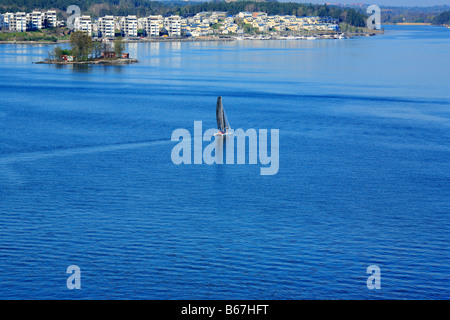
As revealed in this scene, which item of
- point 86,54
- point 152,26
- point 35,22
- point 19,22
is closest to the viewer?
point 86,54

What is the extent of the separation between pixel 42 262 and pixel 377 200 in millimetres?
4966

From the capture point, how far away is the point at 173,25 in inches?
3012

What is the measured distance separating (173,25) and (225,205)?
6874 cm

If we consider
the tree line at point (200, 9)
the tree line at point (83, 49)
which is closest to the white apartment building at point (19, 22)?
the tree line at point (200, 9)

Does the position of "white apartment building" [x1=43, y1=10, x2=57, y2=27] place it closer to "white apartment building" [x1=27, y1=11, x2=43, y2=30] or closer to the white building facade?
the white building facade

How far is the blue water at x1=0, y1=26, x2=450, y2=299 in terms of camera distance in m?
7.21

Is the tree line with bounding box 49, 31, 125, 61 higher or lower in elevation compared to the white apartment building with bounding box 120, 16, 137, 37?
lower

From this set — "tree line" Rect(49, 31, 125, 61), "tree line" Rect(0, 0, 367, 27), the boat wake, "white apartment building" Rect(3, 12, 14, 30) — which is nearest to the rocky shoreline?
"tree line" Rect(49, 31, 125, 61)

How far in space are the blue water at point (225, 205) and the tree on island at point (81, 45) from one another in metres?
15.5

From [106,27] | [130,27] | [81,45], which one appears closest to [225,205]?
[81,45]

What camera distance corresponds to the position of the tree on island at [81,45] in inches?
1386

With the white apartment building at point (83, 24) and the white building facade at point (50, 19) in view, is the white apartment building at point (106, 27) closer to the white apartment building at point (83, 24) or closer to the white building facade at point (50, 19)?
the white apartment building at point (83, 24)

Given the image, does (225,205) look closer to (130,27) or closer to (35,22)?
(35,22)
